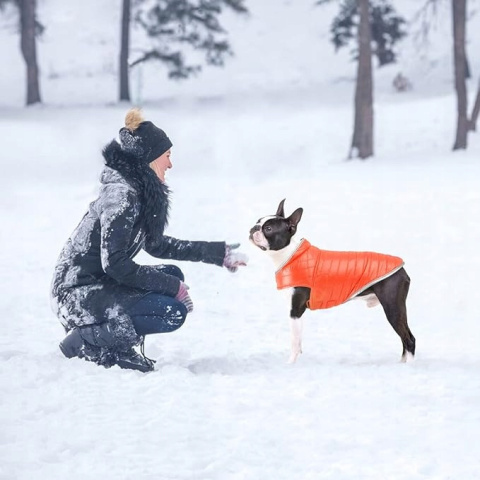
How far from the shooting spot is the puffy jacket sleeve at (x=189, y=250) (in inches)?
259

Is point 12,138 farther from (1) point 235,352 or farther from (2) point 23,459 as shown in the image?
(2) point 23,459

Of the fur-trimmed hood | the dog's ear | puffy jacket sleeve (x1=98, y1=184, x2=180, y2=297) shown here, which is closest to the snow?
puffy jacket sleeve (x1=98, y1=184, x2=180, y2=297)

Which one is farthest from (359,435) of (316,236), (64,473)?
(316,236)

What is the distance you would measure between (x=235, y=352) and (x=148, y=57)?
24.6 metres

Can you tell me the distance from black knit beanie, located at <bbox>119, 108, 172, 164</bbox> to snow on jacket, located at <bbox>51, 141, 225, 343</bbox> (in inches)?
2.9

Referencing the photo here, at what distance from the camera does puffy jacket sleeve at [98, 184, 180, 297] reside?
596 cm

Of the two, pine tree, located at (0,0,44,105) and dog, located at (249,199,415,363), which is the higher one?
pine tree, located at (0,0,44,105)

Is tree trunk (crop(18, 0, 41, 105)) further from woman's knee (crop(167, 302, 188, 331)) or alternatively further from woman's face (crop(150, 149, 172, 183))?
woman's knee (crop(167, 302, 188, 331))

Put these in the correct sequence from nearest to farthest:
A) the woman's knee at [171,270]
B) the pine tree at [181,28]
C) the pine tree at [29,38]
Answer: the woman's knee at [171,270] → the pine tree at [29,38] → the pine tree at [181,28]

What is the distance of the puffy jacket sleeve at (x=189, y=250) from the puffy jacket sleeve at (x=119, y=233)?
46 centimetres

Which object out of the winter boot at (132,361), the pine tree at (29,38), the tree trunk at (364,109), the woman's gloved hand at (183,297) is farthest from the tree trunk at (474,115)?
the winter boot at (132,361)

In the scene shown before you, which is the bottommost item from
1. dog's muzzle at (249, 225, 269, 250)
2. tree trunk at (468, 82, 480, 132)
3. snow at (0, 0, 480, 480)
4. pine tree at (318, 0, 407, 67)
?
snow at (0, 0, 480, 480)

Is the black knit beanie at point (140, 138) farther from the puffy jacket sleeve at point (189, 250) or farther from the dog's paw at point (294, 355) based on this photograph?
the dog's paw at point (294, 355)

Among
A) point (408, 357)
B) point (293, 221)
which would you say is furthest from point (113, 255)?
point (408, 357)
